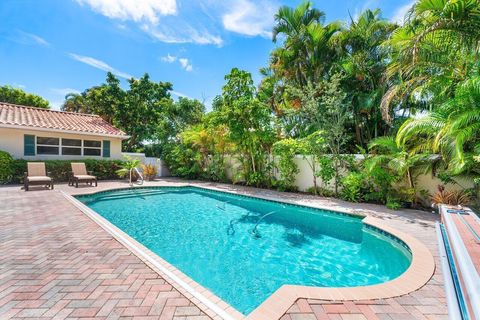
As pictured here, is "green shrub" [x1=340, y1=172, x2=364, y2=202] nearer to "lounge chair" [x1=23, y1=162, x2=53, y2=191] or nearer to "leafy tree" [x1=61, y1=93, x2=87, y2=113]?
"lounge chair" [x1=23, y1=162, x2=53, y2=191]

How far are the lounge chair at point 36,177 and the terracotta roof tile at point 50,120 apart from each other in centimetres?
308

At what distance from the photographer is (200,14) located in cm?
1243

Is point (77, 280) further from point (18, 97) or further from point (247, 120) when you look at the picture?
point (18, 97)

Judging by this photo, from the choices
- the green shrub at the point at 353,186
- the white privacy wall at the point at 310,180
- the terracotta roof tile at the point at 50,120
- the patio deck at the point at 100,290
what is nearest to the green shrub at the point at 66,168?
the terracotta roof tile at the point at 50,120

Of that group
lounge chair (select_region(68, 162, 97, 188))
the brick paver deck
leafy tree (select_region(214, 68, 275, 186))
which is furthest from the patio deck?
leafy tree (select_region(214, 68, 275, 186))

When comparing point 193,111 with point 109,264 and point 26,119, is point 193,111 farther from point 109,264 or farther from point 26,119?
point 109,264

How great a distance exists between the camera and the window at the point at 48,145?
15.3 metres

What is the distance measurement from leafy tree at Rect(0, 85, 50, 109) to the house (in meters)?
15.5

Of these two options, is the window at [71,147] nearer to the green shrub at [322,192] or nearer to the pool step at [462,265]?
the green shrub at [322,192]

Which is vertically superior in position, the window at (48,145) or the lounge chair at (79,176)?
the window at (48,145)

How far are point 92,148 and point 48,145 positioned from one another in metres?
2.47

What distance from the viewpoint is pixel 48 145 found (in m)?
15.6

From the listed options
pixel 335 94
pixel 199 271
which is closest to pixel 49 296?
pixel 199 271

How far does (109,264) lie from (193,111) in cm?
1900
